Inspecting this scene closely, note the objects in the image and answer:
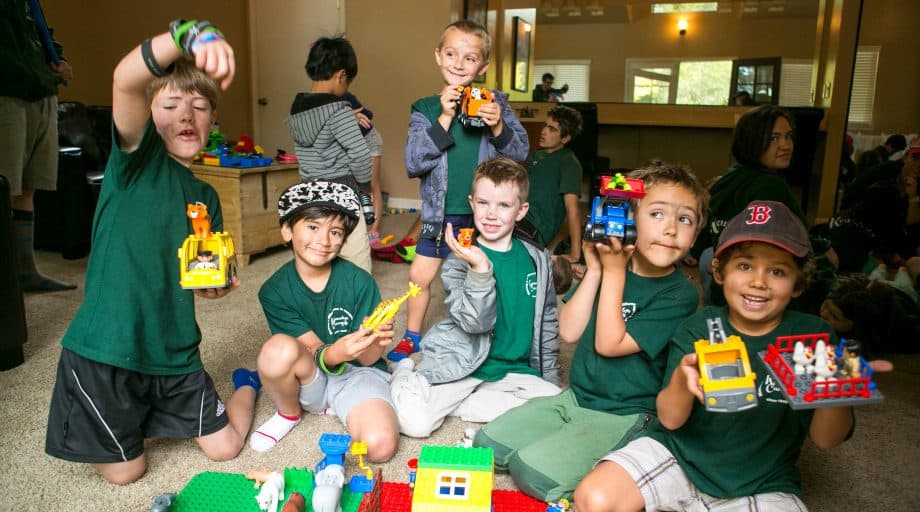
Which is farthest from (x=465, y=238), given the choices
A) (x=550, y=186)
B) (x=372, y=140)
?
(x=550, y=186)

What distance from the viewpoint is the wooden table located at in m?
3.54

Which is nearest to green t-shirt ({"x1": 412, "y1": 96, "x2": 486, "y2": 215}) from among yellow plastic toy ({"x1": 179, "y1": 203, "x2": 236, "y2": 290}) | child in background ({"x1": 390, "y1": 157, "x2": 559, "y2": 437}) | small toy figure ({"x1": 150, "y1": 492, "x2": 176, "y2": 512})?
child in background ({"x1": 390, "y1": 157, "x2": 559, "y2": 437})

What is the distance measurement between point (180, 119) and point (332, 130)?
4.62 ft

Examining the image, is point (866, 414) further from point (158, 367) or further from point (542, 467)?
point (158, 367)

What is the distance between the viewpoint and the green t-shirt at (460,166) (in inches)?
92.5

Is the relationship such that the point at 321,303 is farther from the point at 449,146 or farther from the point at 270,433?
the point at 449,146

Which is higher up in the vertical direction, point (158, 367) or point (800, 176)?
point (800, 176)

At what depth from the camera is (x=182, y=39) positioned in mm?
1258

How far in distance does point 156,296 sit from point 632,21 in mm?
7347

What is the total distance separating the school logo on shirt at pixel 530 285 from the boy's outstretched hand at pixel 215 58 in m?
1.04

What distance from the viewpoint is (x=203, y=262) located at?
5.04 feet

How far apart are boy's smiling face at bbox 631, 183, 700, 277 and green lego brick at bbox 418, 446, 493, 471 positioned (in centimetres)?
64

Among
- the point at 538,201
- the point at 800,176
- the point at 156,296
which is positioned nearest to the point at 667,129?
the point at 800,176

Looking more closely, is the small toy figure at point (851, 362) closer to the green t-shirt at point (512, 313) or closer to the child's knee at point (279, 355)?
the green t-shirt at point (512, 313)
